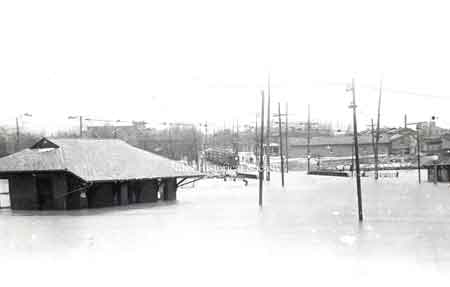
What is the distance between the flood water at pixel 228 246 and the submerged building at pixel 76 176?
1758 mm

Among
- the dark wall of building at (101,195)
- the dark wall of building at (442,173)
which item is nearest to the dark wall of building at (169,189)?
the dark wall of building at (101,195)

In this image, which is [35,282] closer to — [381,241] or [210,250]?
[210,250]

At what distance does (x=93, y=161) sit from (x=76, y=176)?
3.44m

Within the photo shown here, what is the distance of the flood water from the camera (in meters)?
13.4

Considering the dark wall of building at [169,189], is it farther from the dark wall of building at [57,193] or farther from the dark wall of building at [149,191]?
the dark wall of building at [57,193]

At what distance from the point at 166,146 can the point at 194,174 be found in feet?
202

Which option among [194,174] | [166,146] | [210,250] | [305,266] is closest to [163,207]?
[194,174]

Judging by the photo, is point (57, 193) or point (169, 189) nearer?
point (57, 193)

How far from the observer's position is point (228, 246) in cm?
1806

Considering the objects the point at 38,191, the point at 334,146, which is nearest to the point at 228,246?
the point at 38,191

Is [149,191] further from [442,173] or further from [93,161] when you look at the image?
[442,173]

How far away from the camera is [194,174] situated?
37500mm

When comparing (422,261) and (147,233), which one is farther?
(147,233)

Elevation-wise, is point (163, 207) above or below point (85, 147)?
below
